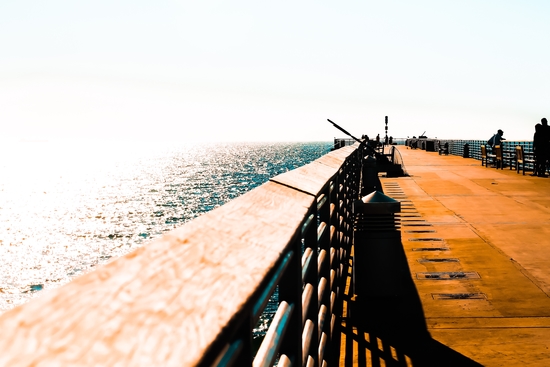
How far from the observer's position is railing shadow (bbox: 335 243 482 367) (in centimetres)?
457

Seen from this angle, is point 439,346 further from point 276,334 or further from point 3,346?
point 3,346

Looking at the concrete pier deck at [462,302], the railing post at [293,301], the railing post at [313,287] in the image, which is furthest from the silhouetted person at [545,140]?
the railing post at [293,301]

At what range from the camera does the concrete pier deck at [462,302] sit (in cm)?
470

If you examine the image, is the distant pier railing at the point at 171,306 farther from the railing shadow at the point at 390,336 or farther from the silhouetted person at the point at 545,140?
the silhouetted person at the point at 545,140

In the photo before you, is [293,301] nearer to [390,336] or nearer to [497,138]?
[390,336]

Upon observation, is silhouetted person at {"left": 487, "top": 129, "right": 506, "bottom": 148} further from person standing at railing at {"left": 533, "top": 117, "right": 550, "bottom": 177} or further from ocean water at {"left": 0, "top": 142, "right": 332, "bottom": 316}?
ocean water at {"left": 0, "top": 142, "right": 332, "bottom": 316}

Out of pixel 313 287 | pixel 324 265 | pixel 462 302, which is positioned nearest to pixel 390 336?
pixel 462 302

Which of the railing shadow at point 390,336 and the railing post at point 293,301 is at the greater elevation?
the railing post at point 293,301

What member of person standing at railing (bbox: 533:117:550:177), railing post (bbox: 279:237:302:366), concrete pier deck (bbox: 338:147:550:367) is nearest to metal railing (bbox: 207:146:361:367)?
railing post (bbox: 279:237:302:366)

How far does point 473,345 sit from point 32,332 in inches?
188

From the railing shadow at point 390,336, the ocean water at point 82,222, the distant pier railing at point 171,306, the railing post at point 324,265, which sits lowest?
the ocean water at point 82,222

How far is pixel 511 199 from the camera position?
13.5m

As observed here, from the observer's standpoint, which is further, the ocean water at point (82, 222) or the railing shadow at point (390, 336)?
the ocean water at point (82, 222)

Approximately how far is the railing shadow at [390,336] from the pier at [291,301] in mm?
15
